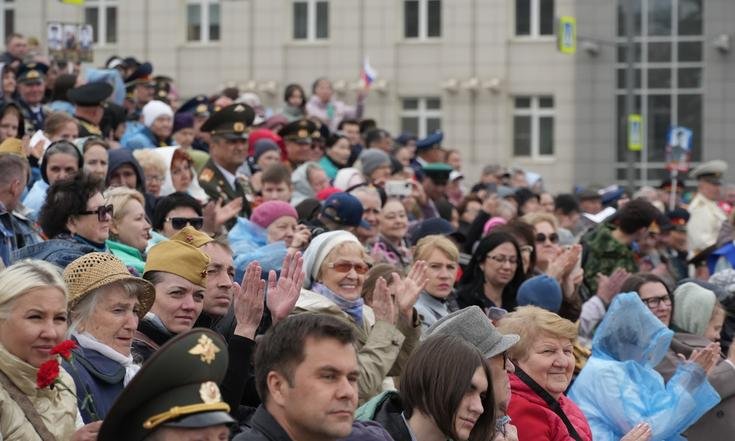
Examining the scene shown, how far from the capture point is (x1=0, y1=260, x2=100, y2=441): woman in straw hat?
6105 millimetres

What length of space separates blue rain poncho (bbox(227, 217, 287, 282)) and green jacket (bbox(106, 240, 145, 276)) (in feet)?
2.20

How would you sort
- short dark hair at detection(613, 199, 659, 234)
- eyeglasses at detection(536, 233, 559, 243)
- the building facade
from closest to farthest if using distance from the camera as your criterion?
1. eyeglasses at detection(536, 233, 559, 243)
2. short dark hair at detection(613, 199, 659, 234)
3. the building facade

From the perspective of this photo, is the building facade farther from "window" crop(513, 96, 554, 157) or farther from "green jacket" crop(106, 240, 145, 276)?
"green jacket" crop(106, 240, 145, 276)

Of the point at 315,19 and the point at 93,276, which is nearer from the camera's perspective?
the point at 93,276

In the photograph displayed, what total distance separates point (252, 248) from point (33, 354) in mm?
4953

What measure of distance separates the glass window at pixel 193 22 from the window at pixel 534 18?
898 cm

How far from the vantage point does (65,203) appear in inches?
354

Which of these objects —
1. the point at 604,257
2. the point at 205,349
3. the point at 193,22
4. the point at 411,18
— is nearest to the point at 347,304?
the point at 205,349

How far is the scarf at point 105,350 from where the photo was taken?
6.91 metres

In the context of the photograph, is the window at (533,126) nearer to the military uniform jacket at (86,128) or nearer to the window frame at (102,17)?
the window frame at (102,17)

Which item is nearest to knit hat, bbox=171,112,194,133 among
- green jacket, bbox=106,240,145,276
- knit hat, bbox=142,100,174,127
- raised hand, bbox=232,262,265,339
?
knit hat, bbox=142,100,174,127

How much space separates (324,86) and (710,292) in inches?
515

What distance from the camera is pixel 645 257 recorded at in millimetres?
15883

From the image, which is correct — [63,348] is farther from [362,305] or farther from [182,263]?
[362,305]
